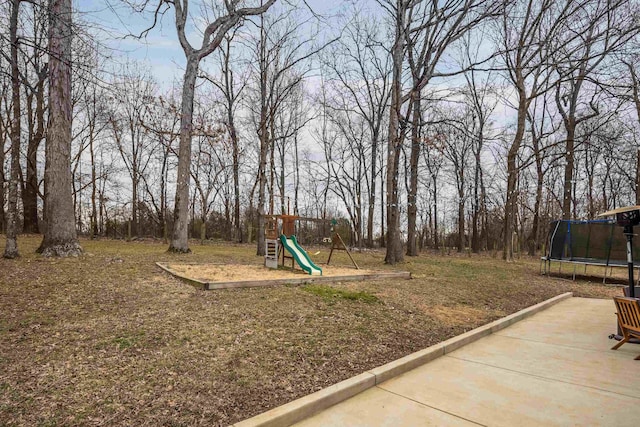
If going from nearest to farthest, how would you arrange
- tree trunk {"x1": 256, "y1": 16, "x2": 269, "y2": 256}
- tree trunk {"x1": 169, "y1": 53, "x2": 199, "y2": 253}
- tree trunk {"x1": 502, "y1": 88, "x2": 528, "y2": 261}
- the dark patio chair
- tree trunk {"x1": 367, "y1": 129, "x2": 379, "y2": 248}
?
1. the dark patio chair
2. tree trunk {"x1": 169, "y1": 53, "x2": 199, "y2": 253}
3. tree trunk {"x1": 256, "y1": 16, "x2": 269, "y2": 256}
4. tree trunk {"x1": 502, "y1": 88, "x2": 528, "y2": 261}
5. tree trunk {"x1": 367, "y1": 129, "x2": 379, "y2": 248}

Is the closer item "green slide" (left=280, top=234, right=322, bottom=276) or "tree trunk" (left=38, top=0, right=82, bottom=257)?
"tree trunk" (left=38, top=0, right=82, bottom=257)

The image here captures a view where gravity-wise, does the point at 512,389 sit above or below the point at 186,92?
below

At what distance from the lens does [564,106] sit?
787 inches

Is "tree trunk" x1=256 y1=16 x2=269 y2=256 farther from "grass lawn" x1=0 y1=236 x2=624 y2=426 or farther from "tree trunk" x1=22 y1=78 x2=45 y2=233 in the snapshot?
"tree trunk" x1=22 y1=78 x2=45 y2=233

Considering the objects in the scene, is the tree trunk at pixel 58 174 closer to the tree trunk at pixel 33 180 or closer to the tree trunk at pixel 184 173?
the tree trunk at pixel 184 173

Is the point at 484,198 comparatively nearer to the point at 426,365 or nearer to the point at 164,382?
the point at 426,365

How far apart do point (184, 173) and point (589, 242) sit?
501 inches

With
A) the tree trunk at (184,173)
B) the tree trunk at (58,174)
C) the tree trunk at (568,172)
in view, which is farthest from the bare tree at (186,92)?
the tree trunk at (568,172)

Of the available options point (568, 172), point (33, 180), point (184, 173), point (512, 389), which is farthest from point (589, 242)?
point (33, 180)

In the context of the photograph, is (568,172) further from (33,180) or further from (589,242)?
(33,180)

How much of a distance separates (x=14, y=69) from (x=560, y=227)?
49.6ft

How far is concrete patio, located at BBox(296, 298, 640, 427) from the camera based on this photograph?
267cm

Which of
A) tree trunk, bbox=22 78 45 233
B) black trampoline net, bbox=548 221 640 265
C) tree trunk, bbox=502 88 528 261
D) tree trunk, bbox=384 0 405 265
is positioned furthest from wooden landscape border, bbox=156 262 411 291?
tree trunk, bbox=22 78 45 233

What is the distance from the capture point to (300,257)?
26.9ft
